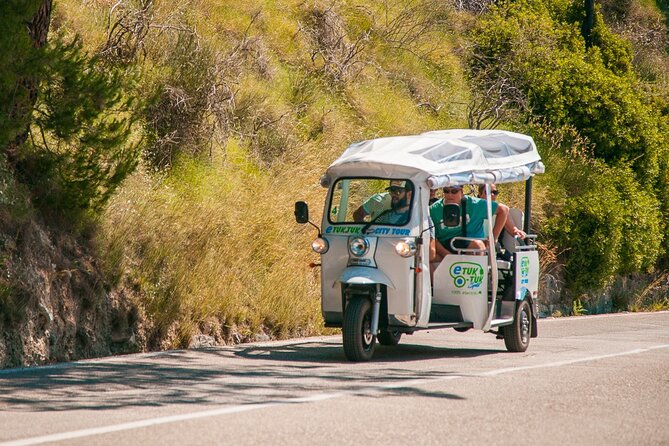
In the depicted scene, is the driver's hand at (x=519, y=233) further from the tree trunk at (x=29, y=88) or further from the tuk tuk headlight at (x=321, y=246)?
the tree trunk at (x=29, y=88)

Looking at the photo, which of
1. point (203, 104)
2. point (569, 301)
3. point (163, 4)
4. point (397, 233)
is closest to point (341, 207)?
point (397, 233)

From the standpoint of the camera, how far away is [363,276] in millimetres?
12445

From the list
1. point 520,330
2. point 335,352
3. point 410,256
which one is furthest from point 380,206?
point 520,330

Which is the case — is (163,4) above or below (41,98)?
above

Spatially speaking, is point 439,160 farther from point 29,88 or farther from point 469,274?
point 29,88

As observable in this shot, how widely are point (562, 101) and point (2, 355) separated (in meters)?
20.2

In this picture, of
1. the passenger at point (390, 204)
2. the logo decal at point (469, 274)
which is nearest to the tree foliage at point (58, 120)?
the passenger at point (390, 204)

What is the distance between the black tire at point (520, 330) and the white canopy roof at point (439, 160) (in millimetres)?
1661

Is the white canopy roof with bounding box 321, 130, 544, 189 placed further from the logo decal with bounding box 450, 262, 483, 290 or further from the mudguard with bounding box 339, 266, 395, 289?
the mudguard with bounding box 339, 266, 395, 289

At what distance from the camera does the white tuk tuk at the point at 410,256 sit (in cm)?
1262

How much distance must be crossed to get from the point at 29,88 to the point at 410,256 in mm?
4508

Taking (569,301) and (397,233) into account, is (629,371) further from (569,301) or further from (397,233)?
(569,301)

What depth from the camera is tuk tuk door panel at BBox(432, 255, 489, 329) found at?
44.1 ft

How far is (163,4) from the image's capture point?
68.7ft
